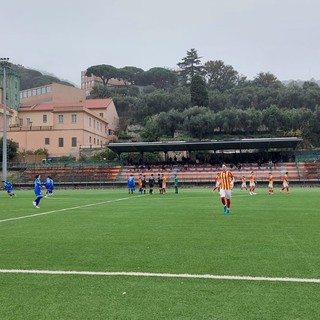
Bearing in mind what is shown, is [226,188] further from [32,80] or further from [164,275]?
[32,80]

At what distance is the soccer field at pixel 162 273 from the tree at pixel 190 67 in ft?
371

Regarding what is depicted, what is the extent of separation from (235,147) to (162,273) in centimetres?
5433

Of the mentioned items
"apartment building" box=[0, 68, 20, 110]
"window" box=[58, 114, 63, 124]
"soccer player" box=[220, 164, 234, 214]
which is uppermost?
"apartment building" box=[0, 68, 20, 110]

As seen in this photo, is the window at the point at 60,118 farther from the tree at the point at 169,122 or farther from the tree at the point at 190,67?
the tree at the point at 190,67

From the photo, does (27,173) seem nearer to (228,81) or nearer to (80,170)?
(80,170)

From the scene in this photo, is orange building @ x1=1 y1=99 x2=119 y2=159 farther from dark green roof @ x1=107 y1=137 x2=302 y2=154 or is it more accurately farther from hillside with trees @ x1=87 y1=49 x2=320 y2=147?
dark green roof @ x1=107 y1=137 x2=302 y2=154

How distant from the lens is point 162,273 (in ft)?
22.3

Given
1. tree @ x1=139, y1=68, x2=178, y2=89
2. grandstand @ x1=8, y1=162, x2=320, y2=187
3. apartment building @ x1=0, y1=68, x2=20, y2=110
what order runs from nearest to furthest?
grandstand @ x1=8, y1=162, x2=320, y2=187 < apartment building @ x1=0, y1=68, x2=20, y2=110 < tree @ x1=139, y1=68, x2=178, y2=89

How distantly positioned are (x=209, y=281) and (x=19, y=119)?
79.8 metres

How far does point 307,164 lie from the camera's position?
185ft

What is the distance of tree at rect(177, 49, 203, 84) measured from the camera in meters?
121

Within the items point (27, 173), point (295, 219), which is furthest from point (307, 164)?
point (295, 219)

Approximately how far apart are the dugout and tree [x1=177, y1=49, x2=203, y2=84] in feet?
199

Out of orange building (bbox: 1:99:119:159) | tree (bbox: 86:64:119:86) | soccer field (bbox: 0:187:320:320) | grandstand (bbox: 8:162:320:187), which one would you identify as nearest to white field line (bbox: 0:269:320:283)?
soccer field (bbox: 0:187:320:320)
